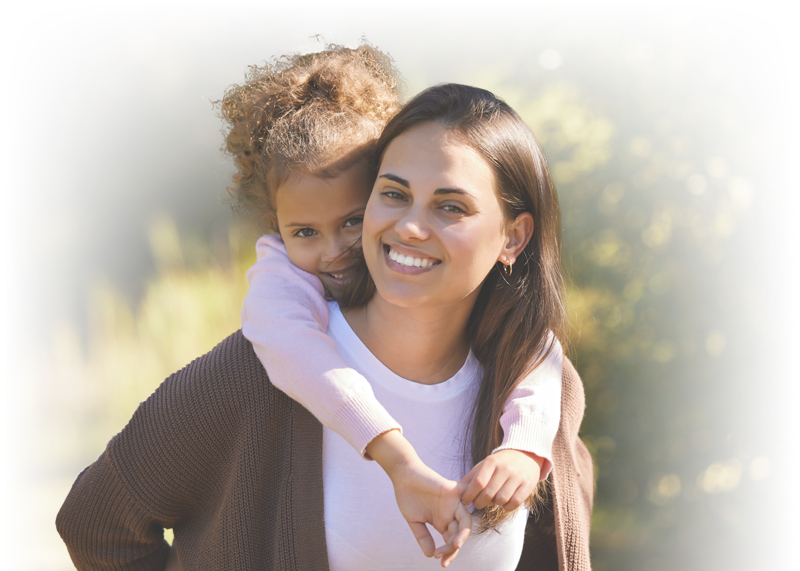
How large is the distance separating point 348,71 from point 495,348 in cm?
70

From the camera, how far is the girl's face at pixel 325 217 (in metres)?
1.61

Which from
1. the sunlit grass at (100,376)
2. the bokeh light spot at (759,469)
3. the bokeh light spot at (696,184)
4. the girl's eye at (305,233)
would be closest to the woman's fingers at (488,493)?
the girl's eye at (305,233)

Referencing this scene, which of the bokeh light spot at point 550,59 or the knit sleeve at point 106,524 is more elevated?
the bokeh light spot at point 550,59

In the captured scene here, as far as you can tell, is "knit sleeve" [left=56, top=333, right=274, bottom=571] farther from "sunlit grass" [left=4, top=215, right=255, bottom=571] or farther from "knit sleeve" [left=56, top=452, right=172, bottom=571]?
"sunlit grass" [left=4, top=215, right=255, bottom=571]

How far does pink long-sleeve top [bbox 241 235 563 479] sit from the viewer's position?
1.32 meters

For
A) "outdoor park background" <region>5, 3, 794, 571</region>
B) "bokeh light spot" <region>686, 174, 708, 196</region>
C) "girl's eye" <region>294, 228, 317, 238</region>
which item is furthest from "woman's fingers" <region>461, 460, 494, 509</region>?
"bokeh light spot" <region>686, 174, 708, 196</region>

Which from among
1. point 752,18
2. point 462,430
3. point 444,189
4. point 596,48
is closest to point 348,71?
point 444,189

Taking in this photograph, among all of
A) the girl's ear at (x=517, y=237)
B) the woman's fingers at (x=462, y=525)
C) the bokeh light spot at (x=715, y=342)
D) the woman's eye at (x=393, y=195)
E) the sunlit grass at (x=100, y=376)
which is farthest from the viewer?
the sunlit grass at (x=100, y=376)

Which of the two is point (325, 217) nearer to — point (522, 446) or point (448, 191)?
point (448, 191)

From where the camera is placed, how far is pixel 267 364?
4.68 feet

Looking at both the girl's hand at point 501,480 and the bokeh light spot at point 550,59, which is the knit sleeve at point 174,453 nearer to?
the girl's hand at point 501,480

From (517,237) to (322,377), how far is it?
52 centimetres

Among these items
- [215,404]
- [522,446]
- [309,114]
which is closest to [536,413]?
[522,446]

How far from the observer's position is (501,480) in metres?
1.25
